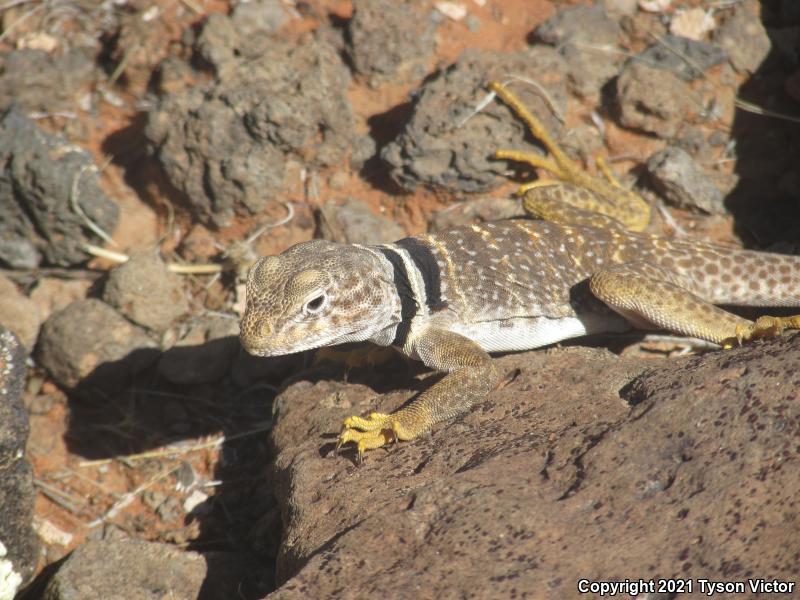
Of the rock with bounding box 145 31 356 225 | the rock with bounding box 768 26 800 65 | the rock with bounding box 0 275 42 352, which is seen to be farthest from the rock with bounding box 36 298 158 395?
the rock with bounding box 768 26 800 65

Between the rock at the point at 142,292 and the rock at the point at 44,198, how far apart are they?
2.05ft

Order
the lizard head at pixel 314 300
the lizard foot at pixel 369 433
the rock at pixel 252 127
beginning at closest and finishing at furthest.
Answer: the lizard foot at pixel 369 433
the lizard head at pixel 314 300
the rock at pixel 252 127

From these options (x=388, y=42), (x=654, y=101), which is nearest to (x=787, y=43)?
(x=654, y=101)

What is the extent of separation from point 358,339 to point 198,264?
7.94 ft

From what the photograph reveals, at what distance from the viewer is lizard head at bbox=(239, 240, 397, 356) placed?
401 cm

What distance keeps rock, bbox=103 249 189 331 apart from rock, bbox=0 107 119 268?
24.6 inches

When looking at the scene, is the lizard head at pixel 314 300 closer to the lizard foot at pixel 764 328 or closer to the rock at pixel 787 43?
the lizard foot at pixel 764 328

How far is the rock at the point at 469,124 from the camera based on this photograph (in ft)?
19.2

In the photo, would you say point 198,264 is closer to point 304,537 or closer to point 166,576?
point 166,576

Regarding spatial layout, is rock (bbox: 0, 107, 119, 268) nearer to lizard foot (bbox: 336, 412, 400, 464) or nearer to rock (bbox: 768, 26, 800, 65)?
lizard foot (bbox: 336, 412, 400, 464)

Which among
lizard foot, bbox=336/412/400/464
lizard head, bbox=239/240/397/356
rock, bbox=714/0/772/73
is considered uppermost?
rock, bbox=714/0/772/73

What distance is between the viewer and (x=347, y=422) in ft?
12.7

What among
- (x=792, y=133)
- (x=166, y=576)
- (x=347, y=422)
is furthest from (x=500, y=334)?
(x=792, y=133)

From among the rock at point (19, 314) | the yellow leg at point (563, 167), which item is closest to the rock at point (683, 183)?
the yellow leg at point (563, 167)
